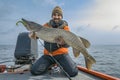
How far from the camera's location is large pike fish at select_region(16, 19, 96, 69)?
5.93 meters

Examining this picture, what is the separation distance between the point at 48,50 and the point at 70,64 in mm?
887

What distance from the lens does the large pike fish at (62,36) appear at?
5.93m

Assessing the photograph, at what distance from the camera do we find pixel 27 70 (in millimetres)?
8836

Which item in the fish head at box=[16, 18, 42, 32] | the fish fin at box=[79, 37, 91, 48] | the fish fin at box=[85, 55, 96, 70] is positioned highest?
the fish head at box=[16, 18, 42, 32]

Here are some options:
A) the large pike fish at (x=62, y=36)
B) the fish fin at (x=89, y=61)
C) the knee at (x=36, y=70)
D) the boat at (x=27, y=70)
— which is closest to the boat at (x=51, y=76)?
the boat at (x=27, y=70)

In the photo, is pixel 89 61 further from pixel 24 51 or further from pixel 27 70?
pixel 24 51

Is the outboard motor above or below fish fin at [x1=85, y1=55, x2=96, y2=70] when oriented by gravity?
above

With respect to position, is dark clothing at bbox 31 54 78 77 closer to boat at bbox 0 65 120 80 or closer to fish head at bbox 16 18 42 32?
boat at bbox 0 65 120 80

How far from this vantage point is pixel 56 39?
6.16 meters

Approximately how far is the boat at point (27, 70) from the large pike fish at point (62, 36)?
109 centimetres

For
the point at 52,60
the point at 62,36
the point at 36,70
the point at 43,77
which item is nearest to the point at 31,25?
the point at 62,36

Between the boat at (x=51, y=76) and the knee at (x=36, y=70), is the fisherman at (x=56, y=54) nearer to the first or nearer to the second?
the knee at (x=36, y=70)

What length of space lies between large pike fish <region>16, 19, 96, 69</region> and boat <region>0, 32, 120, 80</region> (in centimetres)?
109

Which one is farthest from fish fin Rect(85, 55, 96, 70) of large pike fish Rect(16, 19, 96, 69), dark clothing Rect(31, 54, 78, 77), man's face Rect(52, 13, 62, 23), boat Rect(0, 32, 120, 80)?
man's face Rect(52, 13, 62, 23)
